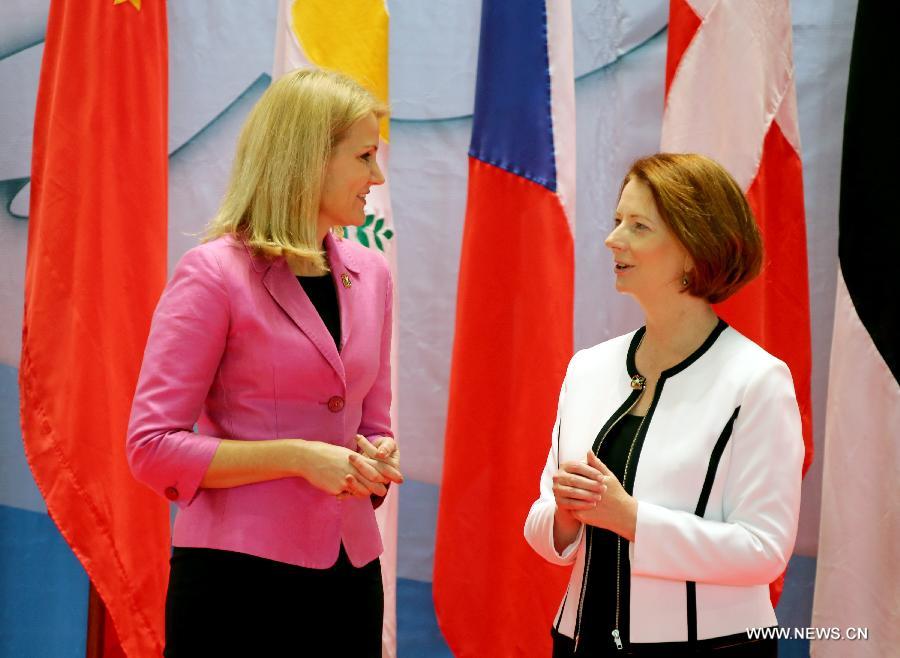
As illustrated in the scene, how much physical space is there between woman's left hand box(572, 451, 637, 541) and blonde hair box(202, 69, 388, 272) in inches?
23.2

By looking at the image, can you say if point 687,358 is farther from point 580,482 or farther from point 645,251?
point 580,482

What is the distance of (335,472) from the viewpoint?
1.48 meters

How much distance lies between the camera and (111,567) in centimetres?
243

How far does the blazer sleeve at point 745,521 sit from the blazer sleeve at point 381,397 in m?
0.49

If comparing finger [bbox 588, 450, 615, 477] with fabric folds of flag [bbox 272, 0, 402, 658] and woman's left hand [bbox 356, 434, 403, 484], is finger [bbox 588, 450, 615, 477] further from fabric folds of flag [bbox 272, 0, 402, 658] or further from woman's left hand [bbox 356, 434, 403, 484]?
fabric folds of flag [bbox 272, 0, 402, 658]

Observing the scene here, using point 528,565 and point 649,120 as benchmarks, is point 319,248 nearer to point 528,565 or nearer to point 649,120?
point 528,565

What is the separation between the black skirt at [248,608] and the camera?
59.6 inches

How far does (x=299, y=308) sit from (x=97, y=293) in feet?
3.58

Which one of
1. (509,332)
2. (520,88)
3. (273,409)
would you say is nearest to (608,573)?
(273,409)

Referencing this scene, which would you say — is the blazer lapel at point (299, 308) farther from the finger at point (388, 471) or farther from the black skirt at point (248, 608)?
the black skirt at point (248, 608)

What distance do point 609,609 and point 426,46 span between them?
6.42ft

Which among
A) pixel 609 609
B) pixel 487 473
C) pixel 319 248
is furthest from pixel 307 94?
pixel 487 473

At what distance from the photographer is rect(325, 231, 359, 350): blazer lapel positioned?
1.65 m

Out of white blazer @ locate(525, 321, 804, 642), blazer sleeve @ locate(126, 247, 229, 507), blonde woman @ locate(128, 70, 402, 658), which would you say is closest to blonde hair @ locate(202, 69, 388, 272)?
blonde woman @ locate(128, 70, 402, 658)
